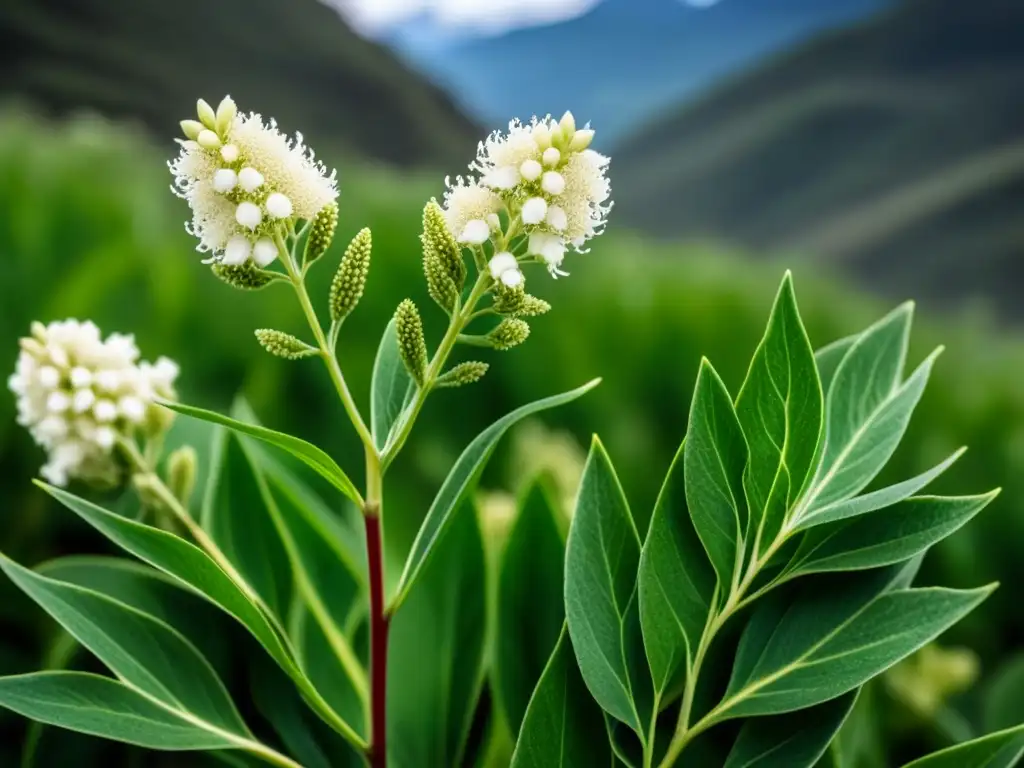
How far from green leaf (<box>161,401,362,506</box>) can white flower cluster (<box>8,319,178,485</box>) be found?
131mm

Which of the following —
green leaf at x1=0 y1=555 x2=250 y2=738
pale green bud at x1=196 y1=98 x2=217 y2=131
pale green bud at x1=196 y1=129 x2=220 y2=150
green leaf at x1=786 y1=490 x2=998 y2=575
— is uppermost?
pale green bud at x1=196 y1=98 x2=217 y2=131

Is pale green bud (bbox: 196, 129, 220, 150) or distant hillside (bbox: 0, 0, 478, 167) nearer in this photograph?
pale green bud (bbox: 196, 129, 220, 150)

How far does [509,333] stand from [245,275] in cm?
6

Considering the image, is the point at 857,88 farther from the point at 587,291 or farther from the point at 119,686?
the point at 119,686

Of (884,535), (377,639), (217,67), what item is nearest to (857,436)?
(884,535)

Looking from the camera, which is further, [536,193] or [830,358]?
[830,358]

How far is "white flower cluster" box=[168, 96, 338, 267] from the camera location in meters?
0.22

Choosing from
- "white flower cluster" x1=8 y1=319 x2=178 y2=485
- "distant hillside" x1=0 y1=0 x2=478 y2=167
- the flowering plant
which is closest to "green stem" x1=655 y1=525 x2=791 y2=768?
the flowering plant

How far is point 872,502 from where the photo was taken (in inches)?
9.4

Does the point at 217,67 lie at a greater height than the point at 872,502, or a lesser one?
greater

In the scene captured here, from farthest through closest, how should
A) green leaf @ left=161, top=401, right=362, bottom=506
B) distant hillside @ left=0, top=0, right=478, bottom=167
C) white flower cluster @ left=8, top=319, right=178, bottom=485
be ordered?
1. distant hillside @ left=0, top=0, right=478, bottom=167
2. white flower cluster @ left=8, top=319, right=178, bottom=485
3. green leaf @ left=161, top=401, right=362, bottom=506

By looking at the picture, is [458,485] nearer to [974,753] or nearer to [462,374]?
[462,374]

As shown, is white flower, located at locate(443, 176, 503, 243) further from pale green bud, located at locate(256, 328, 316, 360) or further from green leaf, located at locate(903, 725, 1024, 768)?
green leaf, located at locate(903, 725, 1024, 768)

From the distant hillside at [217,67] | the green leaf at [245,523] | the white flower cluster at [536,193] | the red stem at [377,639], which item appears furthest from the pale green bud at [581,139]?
the distant hillside at [217,67]
